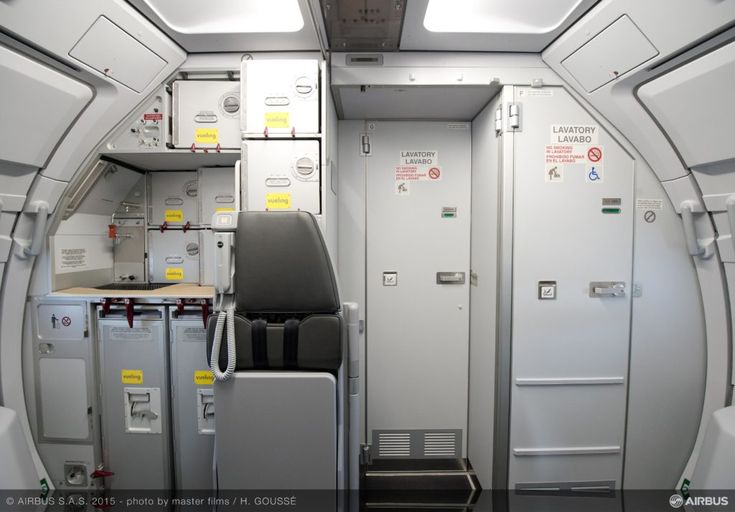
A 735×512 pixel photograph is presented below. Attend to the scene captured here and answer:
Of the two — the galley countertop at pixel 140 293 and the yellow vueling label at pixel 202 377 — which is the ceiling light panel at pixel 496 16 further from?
the yellow vueling label at pixel 202 377

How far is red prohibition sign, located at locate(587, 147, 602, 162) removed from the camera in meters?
2.03

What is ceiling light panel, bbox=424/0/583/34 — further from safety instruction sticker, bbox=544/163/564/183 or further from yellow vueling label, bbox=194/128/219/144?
yellow vueling label, bbox=194/128/219/144

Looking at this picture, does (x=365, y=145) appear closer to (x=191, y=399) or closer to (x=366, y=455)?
(x=191, y=399)

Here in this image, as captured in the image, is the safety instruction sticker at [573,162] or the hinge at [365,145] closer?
the safety instruction sticker at [573,162]

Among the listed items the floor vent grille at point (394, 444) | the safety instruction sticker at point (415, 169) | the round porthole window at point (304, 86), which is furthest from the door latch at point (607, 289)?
the round porthole window at point (304, 86)

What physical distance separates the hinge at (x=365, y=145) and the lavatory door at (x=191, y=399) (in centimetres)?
180

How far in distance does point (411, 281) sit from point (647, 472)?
2148 millimetres

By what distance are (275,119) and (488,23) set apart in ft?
4.75

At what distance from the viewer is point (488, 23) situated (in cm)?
183

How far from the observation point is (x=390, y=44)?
6.38ft

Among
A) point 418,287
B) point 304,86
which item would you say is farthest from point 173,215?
point 418,287

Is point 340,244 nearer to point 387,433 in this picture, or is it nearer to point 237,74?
point 237,74

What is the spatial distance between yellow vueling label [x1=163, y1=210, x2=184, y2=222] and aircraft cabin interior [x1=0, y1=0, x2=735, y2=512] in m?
0.08

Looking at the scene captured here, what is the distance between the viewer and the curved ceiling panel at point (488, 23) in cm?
170
